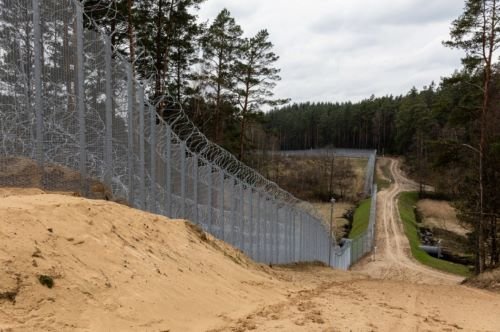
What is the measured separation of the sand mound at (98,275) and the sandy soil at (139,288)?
12mm

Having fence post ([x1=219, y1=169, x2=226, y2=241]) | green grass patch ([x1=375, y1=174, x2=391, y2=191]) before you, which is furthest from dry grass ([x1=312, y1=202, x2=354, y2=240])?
fence post ([x1=219, y1=169, x2=226, y2=241])

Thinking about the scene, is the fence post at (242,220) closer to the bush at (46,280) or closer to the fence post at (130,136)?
the fence post at (130,136)

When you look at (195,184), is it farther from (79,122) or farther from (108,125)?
(79,122)

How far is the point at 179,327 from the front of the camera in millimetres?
4719

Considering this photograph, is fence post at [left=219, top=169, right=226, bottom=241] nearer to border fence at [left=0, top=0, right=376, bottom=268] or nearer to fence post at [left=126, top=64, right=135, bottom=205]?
A: border fence at [left=0, top=0, right=376, bottom=268]

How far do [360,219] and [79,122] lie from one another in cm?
5651

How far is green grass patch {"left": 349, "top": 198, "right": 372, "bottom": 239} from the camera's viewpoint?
54316 millimetres

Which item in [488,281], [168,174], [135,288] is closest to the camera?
[135,288]

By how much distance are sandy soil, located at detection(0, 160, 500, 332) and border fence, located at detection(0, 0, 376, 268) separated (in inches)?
32.3

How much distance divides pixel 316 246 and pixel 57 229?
24.7 metres

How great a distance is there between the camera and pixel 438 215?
65188 millimetres

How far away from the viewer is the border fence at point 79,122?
6.80 meters

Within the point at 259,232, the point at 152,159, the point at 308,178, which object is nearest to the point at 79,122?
the point at 152,159

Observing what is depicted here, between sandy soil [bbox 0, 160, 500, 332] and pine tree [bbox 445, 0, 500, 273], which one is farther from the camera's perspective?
pine tree [bbox 445, 0, 500, 273]
